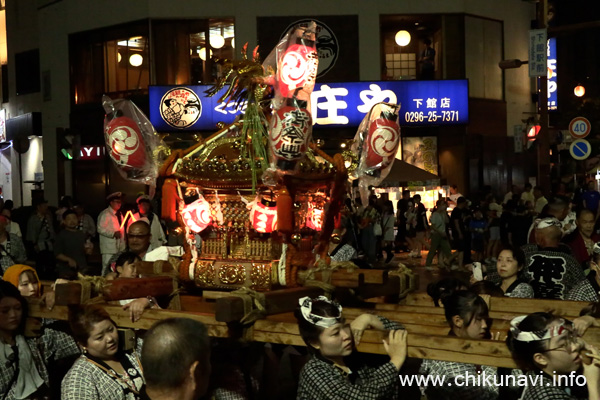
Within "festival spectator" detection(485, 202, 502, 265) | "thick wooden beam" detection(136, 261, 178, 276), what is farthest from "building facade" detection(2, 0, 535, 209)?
"thick wooden beam" detection(136, 261, 178, 276)

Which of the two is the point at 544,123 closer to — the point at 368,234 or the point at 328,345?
the point at 368,234

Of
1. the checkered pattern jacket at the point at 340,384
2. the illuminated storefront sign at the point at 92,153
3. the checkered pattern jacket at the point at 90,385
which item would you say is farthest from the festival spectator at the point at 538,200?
the checkered pattern jacket at the point at 90,385

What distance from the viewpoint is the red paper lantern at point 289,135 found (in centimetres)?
505

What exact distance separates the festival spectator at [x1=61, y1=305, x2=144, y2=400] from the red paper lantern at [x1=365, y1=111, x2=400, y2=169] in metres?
2.64

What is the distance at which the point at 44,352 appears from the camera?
17.3 feet

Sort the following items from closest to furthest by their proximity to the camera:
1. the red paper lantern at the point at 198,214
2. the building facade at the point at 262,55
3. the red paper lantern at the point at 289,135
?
the red paper lantern at the point at 289,135 → the red paper lantern at the point at 198,214 → the building facade at the point at 262,55

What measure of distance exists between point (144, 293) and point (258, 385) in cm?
111

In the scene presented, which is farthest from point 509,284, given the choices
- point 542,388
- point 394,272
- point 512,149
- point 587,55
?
point 587,55

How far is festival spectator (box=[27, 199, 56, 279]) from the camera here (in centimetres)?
1348

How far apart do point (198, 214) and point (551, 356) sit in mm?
3157

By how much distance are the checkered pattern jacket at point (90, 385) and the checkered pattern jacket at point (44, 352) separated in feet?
2.98

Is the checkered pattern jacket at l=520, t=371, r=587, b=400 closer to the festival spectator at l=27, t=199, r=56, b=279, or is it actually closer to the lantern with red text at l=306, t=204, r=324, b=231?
the lantern with red text at l=306, t=204, r=324, b=231

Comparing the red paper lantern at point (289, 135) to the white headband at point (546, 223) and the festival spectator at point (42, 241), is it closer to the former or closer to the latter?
the white headband at point (546, 223)

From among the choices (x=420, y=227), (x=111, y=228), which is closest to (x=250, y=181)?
(x=111, y=228)
